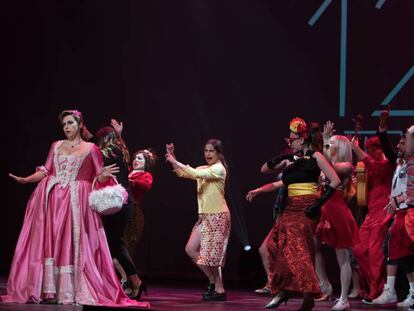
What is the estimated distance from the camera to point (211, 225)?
7.02m

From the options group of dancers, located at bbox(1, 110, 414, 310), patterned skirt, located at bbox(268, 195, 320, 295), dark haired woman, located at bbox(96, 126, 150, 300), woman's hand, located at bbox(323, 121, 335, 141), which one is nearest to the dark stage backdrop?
group of dancers, located at bbox(1, 110, 414, 310)

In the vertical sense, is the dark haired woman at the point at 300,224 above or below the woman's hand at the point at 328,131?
below

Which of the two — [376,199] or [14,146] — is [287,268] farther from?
[14,146]

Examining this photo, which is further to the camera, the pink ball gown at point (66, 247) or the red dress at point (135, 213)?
the red dress at point (135, 213)

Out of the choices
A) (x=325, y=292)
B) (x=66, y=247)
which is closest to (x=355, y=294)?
(x=325, y=292)

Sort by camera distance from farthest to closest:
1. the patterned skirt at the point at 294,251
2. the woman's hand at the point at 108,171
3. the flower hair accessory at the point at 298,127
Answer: the woman's hand at the point at 108,171 → the flower hair accessory at the point at 298,127 → the patterned skirt at the point at 294,251

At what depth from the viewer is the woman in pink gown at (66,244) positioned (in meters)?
5.89

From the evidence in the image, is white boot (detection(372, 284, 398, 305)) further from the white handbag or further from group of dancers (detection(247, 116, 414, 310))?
the white handbag

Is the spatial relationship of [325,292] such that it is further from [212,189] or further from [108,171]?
[108,171]

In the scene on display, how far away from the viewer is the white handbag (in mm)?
5875

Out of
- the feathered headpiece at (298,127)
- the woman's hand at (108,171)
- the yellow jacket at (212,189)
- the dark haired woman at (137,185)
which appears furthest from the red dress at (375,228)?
the woman's hand at (108,171)

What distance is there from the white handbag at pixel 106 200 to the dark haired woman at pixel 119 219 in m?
0.63

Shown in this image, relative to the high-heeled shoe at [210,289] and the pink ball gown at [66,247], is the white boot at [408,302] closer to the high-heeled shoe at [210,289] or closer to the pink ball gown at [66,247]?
the high-heeled shoe at [210,289]

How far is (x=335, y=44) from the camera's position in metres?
8.16
